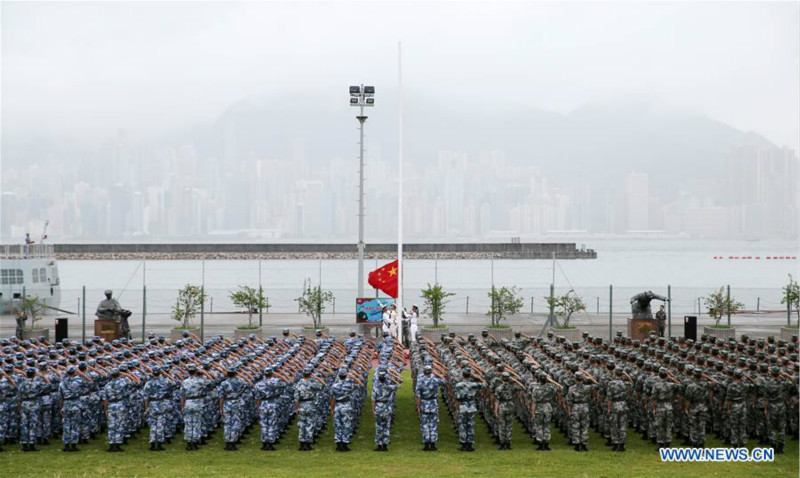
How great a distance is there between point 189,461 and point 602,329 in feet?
70.7

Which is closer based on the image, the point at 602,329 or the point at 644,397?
the point at 644,397

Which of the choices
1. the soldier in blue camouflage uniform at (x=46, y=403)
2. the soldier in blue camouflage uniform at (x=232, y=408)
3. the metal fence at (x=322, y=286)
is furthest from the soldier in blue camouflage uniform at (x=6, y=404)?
the metal fence at (x=322, y=286)

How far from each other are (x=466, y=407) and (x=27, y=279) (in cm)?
3009

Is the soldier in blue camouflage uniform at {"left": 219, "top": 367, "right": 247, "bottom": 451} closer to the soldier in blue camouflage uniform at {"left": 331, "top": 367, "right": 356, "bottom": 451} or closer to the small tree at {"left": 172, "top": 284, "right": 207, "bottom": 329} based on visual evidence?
the soldier in blue camouflage uniform at {"left": 331, "top": 367, "right": 356, "bottom": 451}

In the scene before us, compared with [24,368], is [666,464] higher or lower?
lower

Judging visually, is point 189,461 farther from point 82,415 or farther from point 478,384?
point 478,384

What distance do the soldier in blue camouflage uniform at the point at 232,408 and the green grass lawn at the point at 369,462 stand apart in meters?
0.26

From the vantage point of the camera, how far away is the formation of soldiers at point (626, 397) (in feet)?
48.7

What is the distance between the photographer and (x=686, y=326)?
27.2 meters

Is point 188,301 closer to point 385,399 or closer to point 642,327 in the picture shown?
point 642,327

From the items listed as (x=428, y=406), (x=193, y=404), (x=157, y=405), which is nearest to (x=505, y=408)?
(x=428, y=406)

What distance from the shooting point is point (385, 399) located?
15078mm

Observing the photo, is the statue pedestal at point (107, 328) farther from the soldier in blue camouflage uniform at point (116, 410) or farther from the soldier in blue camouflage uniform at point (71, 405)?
the soldier in blue camouflage uniform at point (116, 410)

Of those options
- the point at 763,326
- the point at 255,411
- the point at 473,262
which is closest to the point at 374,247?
the point at 473,262
